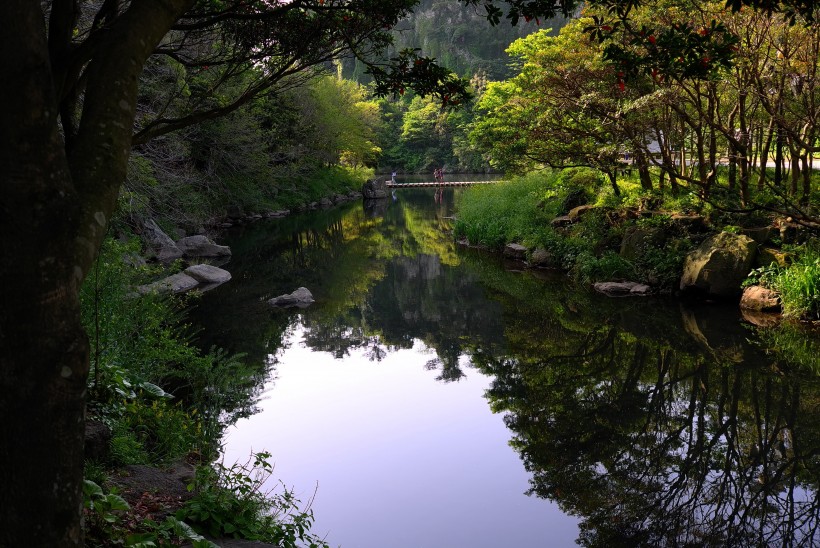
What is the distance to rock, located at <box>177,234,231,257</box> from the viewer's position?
64.0ft

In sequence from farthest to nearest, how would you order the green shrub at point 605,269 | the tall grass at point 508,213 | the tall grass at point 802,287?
the tall grass at point 508,213 → the green shrub at point 605,269 → the tall grass at point 802,287

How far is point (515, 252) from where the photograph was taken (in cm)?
1836

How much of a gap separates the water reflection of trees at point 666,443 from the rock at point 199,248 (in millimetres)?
11983

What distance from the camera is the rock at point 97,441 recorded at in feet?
14.3

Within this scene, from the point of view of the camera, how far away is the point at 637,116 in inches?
563

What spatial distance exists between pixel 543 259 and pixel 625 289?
11.8 ft

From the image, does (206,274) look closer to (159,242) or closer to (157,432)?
(159,242)

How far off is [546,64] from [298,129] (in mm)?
19492

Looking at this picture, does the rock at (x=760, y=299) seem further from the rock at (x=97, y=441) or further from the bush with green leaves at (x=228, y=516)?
the rock at (x=97, y=441)

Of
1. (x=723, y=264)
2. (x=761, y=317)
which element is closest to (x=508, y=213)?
(x=723, y=264)

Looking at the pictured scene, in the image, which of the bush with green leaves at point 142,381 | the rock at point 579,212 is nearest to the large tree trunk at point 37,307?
the bush with green leaves at point 142,381

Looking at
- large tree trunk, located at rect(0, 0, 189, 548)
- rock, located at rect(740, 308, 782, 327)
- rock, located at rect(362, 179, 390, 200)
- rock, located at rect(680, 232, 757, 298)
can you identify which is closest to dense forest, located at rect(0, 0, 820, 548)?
large tree trunk, located at rect(0, 0, 189, 548)

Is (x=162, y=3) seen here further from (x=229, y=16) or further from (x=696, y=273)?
(x=696, y=273)

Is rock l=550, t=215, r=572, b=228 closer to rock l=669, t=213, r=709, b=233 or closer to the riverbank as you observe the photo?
the riverbank
